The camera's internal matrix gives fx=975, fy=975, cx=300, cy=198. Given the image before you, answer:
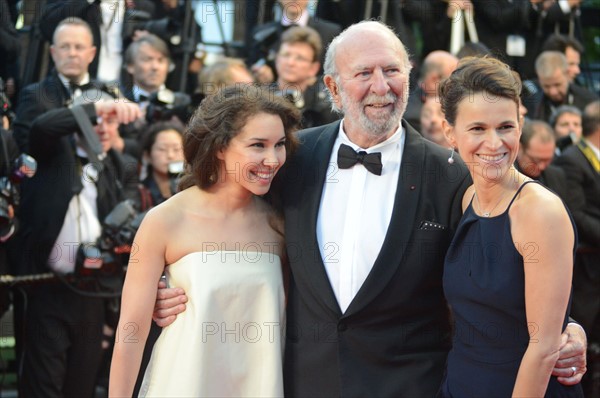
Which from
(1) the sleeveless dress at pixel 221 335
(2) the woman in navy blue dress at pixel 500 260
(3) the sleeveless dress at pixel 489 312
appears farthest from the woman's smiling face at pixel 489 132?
(1) the sleeveless dress at pixel 221 335

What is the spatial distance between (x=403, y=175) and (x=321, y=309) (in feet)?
1.87

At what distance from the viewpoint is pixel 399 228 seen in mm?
3434

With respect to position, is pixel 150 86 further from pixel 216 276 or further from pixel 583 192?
pixel 216 276

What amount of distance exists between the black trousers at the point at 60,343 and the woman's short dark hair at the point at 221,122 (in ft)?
6.11

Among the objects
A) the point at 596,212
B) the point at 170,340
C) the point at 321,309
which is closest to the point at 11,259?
the point at 170,340

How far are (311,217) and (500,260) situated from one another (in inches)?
31.1

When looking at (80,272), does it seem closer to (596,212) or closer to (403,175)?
(403,175)

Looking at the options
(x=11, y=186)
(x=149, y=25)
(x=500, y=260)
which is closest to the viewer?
(x=500, y=260)

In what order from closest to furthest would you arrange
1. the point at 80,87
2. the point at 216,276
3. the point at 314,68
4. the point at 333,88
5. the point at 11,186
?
Answer: the point at 216,276
the point at 333,88
the point at 11,186
the point at 80,87
the point at 314,68

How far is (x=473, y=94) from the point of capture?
3.11 meters

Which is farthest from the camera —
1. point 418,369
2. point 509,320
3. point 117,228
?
point 117,228

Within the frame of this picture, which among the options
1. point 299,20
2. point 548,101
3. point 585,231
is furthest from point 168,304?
point 548,101

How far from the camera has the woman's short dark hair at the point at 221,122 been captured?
352 cm

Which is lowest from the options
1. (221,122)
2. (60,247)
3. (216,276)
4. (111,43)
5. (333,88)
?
(60,247)
